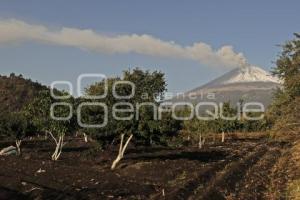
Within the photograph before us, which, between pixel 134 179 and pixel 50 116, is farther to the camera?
pixel 50 116

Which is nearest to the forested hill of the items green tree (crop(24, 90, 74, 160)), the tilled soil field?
green tree (crop(24, 90, 74, 160))

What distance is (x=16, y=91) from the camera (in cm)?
17750

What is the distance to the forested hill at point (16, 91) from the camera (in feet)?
549

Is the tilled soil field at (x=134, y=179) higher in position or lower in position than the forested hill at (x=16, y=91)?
lower

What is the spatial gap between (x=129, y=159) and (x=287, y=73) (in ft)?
57.0

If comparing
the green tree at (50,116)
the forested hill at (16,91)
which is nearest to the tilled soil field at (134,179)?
the green tree at (50,116)

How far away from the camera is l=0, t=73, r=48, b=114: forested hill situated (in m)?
167

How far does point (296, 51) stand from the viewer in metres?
33.9

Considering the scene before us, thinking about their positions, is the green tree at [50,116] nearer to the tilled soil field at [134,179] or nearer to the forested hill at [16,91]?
the tilled soil field at [134,179]

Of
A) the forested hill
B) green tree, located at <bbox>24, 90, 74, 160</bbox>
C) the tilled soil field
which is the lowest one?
the tilled soil field

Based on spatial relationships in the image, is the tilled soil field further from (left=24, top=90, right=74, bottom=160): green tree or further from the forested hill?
the forested hill

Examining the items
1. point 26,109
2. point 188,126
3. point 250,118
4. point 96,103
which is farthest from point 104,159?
point 250,118

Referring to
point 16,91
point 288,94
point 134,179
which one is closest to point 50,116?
point 134,179

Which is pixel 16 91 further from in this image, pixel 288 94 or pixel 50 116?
pixel 288 94
